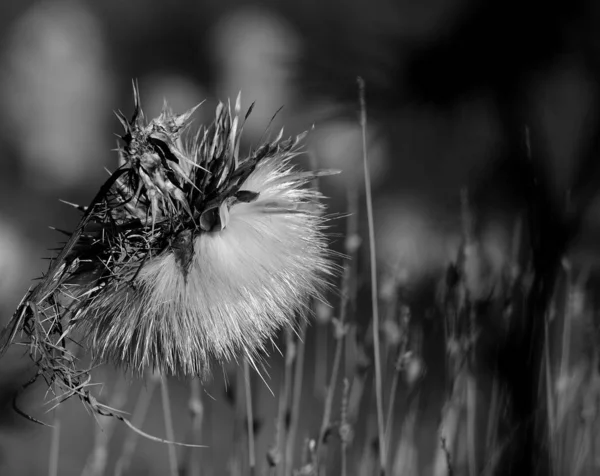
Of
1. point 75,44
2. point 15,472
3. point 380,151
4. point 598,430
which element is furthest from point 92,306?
point 75,44

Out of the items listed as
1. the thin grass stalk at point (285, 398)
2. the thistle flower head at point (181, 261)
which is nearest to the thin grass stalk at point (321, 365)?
the thin grass stalk at point (285, 398)

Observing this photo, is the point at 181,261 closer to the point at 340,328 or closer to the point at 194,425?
the point at 340,328

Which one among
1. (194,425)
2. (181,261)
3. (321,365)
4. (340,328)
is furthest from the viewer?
(321,365)

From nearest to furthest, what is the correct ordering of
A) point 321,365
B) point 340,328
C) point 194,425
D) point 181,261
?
point 181,261
point 340,328
point 194,425
point 321,365

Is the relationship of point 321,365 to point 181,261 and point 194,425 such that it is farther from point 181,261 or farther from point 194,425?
point 181,261

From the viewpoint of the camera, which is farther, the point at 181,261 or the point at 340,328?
the point at 340,328

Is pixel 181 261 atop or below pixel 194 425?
atop

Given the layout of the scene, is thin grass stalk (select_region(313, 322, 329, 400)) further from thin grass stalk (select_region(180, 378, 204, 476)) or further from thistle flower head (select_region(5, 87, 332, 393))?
thistle flower head (select_region(5, 87, 332, 393))

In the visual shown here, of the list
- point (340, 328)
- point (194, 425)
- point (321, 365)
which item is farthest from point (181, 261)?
point (321, 365)
